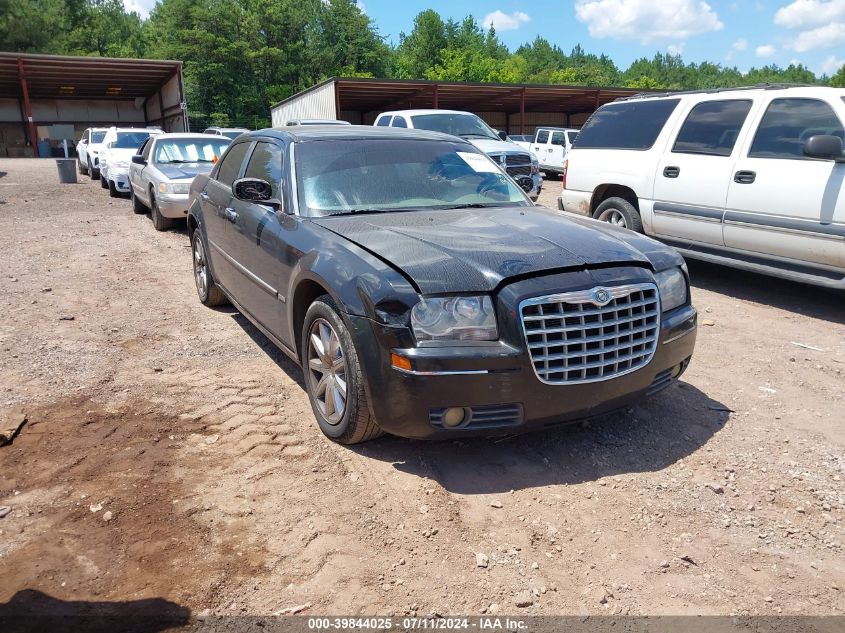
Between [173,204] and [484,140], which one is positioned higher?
[484,140]

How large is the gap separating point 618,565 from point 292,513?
4.74 ft

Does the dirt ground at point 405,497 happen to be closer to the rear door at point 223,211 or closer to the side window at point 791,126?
the rear door at point 223,211

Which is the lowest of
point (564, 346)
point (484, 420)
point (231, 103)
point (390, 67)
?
point (484, 420)

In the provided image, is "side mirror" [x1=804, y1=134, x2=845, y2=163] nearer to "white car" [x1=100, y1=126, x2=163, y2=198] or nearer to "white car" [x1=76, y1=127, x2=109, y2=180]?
"white car" [x1=100, y1=126, x2=163, y2=198]

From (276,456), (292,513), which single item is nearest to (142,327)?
(276,456)

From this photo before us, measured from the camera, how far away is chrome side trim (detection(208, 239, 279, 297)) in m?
4.23

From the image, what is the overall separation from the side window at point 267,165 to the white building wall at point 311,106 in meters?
17.9

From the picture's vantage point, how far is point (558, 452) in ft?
11.4

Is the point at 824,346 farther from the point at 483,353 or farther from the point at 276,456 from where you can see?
the point at 276,456

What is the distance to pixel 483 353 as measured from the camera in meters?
2.96

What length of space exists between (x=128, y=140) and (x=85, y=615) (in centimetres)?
1635

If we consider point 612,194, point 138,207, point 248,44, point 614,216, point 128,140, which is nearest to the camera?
point 614,216

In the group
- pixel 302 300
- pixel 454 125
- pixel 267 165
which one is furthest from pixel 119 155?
pixel 302 300

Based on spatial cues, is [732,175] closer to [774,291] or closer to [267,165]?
[774,291]
